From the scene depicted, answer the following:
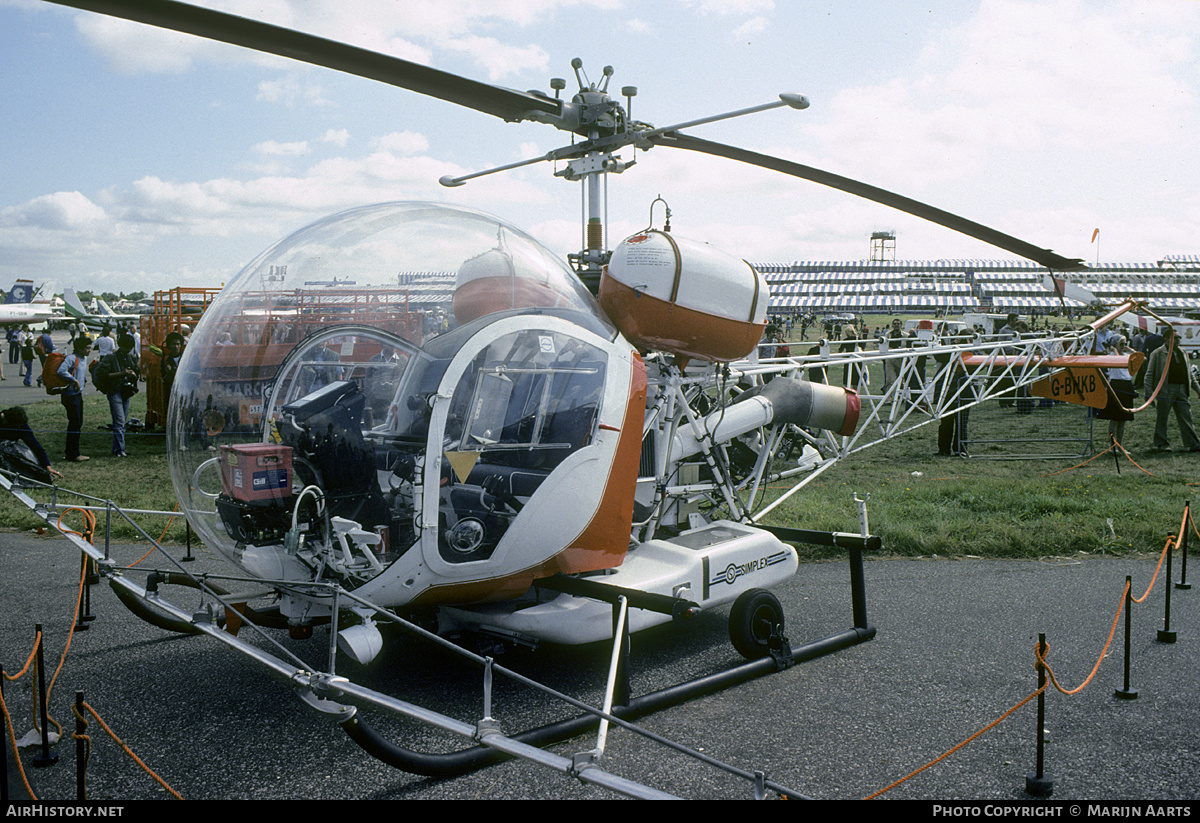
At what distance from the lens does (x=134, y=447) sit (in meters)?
13.2

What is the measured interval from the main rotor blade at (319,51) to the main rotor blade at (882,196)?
1.97 meters

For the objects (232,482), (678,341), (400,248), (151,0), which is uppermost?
(151,0)

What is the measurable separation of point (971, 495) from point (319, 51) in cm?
725

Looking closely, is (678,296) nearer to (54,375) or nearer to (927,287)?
(54,375)

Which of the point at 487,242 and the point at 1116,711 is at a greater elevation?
the point at 487,242

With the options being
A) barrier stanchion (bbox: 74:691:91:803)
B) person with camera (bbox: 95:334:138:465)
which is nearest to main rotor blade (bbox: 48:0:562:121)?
barrier stanchion (bbox: 74:691:91:803)

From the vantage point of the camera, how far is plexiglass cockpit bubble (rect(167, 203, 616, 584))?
3.74m

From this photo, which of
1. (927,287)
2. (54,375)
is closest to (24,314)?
(54,375)

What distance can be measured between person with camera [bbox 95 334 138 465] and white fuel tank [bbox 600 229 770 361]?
9.70 m

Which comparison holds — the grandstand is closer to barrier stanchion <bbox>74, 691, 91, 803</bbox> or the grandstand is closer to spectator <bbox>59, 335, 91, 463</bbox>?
spectator <bbox>59, 335, 91, 463</bbox>

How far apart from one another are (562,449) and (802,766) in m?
1.73

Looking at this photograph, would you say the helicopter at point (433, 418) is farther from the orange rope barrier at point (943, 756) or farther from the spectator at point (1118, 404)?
the spectator at point (1118, 404)
